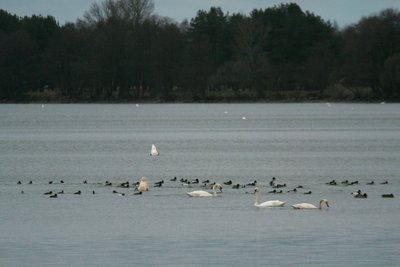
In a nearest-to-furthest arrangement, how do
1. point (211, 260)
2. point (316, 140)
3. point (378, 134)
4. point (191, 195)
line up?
1. point (211, 260)
2. point (191, 195)
3. point (316, 140)
4. point (378, 134)

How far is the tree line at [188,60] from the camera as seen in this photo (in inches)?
4985

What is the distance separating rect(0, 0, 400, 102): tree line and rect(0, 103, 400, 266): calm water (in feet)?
192

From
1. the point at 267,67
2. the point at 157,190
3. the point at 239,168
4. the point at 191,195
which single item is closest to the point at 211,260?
the point at 191,195

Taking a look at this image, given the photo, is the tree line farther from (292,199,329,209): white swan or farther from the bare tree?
(292,199,329,209): white swan

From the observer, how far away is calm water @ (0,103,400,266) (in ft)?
76.8

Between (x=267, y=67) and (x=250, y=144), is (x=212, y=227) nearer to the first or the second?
(x=250, y=144)

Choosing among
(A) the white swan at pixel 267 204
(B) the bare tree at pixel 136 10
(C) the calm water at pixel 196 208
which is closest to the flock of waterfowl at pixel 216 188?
(A) the white swan at pixel 267 204

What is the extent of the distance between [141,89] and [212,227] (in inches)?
4532

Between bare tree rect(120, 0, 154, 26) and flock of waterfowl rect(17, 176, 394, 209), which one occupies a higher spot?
bare tree rect(120, 0, 154, 26)

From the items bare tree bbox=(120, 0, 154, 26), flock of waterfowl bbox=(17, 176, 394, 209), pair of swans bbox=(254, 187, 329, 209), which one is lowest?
flock of waterfowl bbox=(17, 176, 394, 209)

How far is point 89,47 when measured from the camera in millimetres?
131875

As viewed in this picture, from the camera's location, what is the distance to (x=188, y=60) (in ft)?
418

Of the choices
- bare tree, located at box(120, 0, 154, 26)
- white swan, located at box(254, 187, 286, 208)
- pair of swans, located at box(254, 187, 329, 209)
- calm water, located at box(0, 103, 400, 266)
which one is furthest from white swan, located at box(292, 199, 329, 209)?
bare tree, located at box(120, 0, 154, 26)

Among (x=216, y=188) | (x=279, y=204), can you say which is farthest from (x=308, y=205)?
(x=216, y=188)
